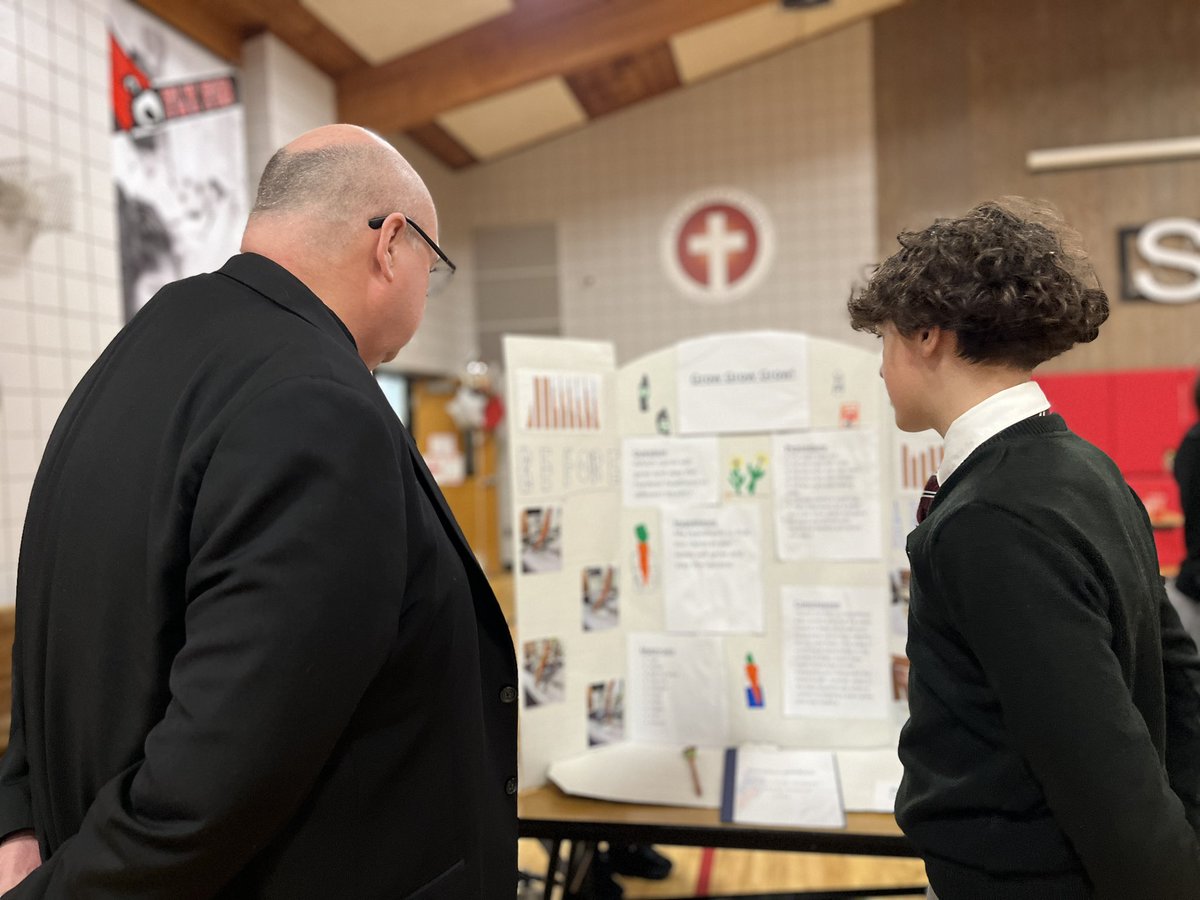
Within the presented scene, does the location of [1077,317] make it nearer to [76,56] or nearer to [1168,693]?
[1168,693]

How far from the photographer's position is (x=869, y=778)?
1831 mm

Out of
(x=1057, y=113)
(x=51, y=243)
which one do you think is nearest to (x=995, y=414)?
(x=51, y=243)

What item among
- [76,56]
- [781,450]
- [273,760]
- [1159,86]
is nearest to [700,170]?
[1159,86]

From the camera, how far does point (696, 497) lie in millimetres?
2076

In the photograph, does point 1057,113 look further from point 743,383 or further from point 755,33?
point 743,383

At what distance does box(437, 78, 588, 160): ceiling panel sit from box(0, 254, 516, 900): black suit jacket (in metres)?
5.17

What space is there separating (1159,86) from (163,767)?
7068 millimetres

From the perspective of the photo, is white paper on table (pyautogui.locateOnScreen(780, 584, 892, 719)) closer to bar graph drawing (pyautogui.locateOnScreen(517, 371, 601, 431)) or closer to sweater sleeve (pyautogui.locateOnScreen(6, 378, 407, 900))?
bar graph drawing (pyautogui.locateOnScreen(517, 371, 601, 431))

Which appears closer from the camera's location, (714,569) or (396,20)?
(714,569)

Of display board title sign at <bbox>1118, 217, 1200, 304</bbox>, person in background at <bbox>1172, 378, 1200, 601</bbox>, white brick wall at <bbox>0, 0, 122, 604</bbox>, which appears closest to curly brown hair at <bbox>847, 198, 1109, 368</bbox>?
person in background at <bbox>1172, 378, 1200, 601</bbox>

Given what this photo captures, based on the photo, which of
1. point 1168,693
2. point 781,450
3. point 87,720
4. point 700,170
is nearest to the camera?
point 87,720

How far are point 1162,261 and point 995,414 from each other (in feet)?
19.7

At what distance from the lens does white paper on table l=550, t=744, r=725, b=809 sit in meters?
1.79

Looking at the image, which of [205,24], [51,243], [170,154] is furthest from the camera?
[205,24]
